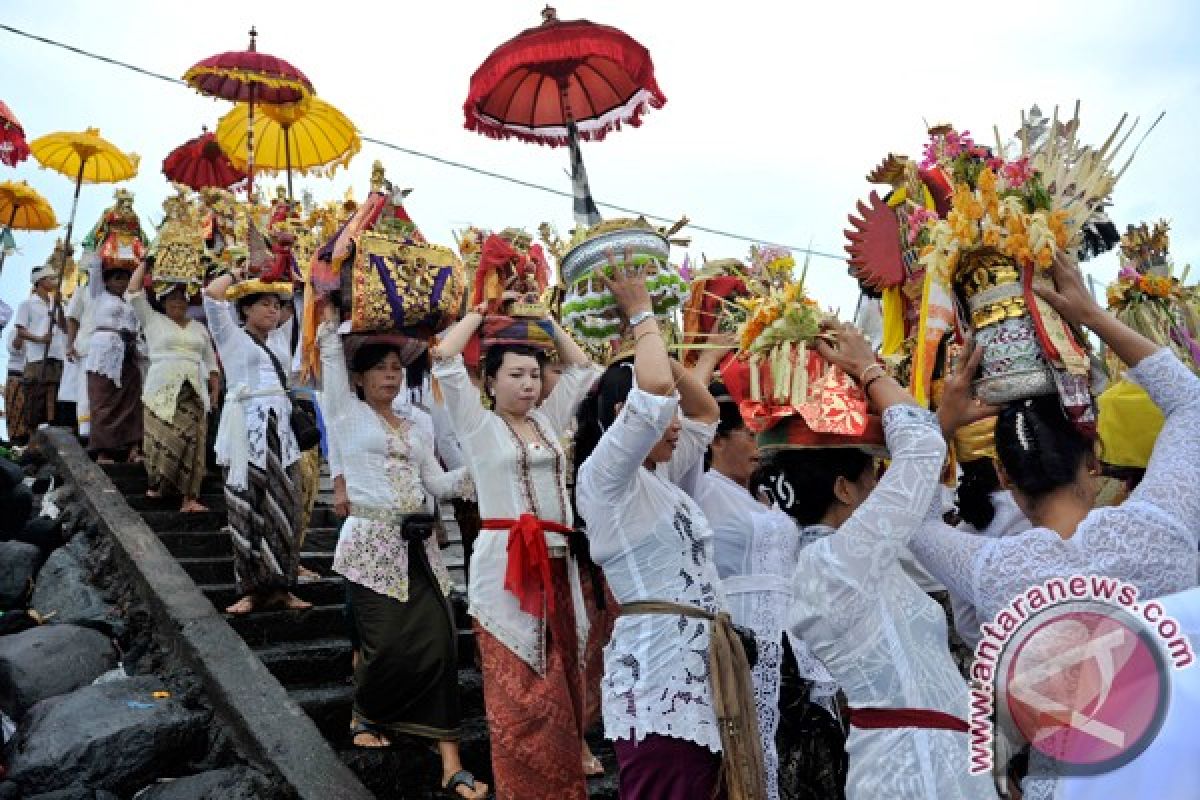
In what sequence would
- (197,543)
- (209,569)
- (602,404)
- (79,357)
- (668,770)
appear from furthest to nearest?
(79,357)
(197,543)
(209,569)
(602,404)
(668,770)

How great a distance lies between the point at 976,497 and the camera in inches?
128

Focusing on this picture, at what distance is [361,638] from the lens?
4812 millimetres

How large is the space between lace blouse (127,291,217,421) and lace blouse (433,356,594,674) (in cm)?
372

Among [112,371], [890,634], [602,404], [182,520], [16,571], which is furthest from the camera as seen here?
[112,371]

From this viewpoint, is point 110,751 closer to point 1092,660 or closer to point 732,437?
point 732,437

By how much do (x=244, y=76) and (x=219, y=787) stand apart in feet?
17.6

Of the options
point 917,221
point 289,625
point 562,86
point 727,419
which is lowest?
point 289,625

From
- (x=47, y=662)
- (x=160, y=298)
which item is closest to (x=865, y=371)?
(x=47, y=662)

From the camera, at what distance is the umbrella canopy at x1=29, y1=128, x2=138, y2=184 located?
392 inches

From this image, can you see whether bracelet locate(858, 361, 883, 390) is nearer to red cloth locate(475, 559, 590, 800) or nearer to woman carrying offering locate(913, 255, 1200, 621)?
woman carrying offering locate(913, 255, 1200, 621)

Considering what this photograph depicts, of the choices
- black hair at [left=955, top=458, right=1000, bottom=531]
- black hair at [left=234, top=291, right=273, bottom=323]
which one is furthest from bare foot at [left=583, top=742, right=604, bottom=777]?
black hair at [left=234, top=291, right=273, bottom=323]

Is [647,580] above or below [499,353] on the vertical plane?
below

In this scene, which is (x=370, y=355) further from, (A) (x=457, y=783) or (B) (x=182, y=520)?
(B) (x=182, y=520)

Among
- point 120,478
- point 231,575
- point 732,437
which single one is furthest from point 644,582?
point 120,478
